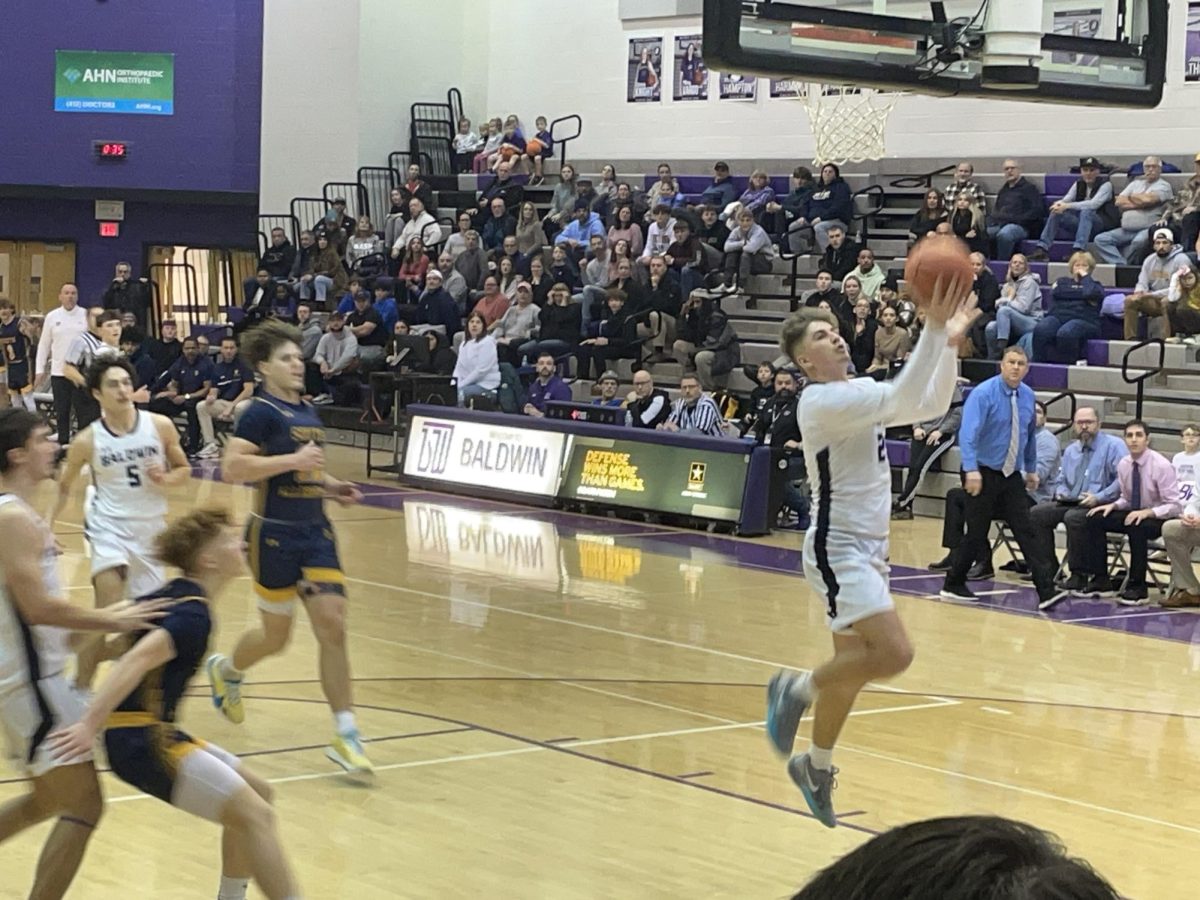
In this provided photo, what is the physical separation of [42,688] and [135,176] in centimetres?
2537

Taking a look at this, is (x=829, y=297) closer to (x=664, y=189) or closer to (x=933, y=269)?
(x=664, y=189)

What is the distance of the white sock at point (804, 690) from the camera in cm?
633

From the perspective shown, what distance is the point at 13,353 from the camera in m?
24.4

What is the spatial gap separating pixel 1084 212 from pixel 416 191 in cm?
1127

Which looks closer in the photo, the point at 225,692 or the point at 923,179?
the point at 225,692

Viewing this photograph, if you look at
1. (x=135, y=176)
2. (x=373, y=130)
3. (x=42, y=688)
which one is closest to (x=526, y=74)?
(x=373, y=130)

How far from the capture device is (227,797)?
4605 mm

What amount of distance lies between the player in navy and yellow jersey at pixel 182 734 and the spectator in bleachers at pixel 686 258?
1704 cm

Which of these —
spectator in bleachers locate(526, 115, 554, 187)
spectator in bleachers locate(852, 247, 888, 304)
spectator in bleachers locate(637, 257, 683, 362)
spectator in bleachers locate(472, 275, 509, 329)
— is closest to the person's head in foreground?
spectator in bleachers locate(852, 247, 888, 304)

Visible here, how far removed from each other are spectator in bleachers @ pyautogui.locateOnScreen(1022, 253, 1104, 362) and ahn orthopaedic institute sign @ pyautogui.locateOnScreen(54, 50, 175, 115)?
16630 mm

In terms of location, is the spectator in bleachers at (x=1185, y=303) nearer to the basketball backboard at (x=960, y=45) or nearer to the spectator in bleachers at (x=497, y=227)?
the basketball backboard at (x=960, y=45)

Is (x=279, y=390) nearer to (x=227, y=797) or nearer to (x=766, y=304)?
(x=227, y=797)

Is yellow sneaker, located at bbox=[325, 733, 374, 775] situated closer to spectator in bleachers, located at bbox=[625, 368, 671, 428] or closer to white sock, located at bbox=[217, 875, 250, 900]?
white sock, located at bbox=[217, 875, 250, 900]

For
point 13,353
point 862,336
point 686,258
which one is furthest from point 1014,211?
point 13,353
